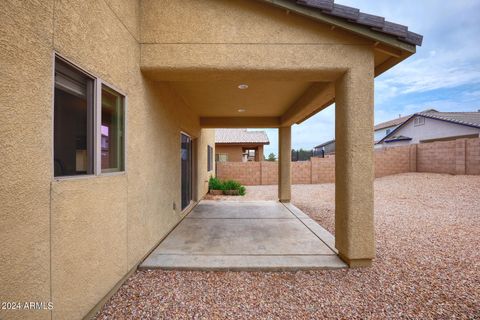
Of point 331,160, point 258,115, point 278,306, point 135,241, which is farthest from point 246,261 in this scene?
point 331,160

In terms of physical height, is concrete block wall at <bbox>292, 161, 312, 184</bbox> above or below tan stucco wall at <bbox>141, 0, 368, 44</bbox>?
below

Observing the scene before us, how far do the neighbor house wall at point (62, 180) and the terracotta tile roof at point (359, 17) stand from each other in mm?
2811

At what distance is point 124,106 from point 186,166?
418 centimetres

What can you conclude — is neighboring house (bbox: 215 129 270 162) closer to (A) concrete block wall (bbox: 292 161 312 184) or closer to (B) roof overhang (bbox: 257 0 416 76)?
(A) concrete block wall (bbox: 292 161 312 184)

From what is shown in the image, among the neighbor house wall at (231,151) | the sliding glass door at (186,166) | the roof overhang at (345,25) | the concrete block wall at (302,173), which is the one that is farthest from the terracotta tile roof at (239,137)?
the roof overhang at (345,25)

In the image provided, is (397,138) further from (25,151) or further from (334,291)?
(25,151)

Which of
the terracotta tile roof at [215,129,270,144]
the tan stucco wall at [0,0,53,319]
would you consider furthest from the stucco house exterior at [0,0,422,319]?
the terracotta tile roof at [215,129,270,144]

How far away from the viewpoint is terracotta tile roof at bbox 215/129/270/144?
61.9 ft

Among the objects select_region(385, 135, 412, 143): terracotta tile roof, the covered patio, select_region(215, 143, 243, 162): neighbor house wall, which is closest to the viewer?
the covered patio

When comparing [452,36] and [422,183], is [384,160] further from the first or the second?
[452,36]

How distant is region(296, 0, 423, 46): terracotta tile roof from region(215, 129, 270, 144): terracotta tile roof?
51.3 ft

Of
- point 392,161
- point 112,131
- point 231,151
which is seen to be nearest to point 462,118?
point 392,161

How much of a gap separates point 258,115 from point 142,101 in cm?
531

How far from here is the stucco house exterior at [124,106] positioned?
5.02 ft
